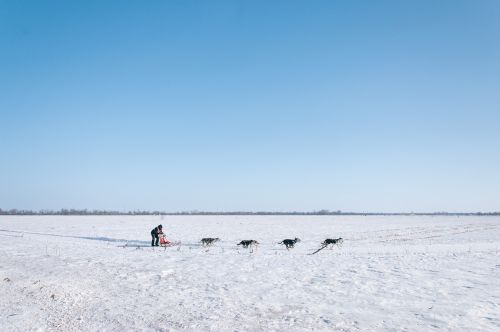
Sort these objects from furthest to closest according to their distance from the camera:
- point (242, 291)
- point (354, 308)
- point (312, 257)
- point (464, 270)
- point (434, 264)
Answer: point (312, 257), point (434, 264), point (464, 270), point (242, 291), point (354, 308)

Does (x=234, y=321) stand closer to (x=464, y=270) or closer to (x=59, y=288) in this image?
(x=59, y=288)

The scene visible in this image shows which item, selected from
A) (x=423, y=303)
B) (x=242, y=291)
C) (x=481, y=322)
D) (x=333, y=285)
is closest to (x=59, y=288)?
(x=242, y=291)

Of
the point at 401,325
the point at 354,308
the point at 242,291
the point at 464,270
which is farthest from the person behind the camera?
the point at 464,270

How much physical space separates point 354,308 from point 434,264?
822 centimetres

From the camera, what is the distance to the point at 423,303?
10422mm

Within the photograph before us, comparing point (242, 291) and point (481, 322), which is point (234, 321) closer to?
point (242, 291)

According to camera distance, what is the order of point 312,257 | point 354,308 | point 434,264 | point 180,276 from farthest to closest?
point 312,257
point 434,264
point 180,276
point 354,308

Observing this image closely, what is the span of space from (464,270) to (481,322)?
281 inches

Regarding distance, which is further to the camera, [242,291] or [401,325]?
[242,291]

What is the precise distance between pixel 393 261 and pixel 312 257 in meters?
Answer: 3.56

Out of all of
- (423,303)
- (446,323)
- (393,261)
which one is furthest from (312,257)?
(446,323)

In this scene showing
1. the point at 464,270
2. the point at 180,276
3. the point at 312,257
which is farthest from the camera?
the point at 312,257

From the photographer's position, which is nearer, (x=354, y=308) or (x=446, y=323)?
(x=446, y=323)

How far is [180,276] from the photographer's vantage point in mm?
14008
